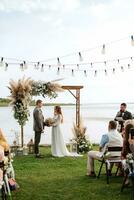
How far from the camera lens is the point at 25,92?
1459 centimetres

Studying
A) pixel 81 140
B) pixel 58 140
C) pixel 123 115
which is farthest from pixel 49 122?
pixel 123 115

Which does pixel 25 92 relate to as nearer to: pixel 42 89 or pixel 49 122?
pixel 42 89

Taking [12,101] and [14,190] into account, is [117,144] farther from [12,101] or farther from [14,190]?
[12,101]

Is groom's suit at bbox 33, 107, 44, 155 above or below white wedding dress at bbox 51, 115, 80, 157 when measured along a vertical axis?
above

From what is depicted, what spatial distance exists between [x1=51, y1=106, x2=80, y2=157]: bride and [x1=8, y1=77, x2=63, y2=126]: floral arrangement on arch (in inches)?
48.8

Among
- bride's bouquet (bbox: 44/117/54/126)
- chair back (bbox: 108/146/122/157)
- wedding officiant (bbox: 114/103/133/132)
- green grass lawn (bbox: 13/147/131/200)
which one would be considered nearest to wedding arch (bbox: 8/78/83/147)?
bride's bouquet (bbox: 44/117/54/126)

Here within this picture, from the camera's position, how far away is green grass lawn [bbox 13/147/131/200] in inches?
311

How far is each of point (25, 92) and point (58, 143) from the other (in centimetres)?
186

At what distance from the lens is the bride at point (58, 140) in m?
13.8

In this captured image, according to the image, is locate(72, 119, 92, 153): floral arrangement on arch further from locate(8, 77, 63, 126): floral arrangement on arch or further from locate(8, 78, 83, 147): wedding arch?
locate(8, 77, 63, 126): floral arrangement on arch

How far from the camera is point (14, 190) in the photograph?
8406 mm

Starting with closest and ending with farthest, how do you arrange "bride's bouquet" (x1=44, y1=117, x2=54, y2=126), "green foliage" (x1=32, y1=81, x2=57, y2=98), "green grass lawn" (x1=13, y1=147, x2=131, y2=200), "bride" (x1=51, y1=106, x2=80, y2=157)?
1. "green grass lawn" (x1=13, y1=147, x2=131, y2=200)
2. "bride" (x1=51, y1=106, x2=80, y2=157)
3. "bride's bouquet" (x1=44, y1=117, x2=54, y2=126)
4. "green foliage" (x1=32, y1=81, x2=57, y2=98)

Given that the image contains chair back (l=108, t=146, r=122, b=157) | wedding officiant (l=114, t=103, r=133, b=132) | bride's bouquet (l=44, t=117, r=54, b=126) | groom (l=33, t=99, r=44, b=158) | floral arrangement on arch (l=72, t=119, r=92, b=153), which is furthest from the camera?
floral arrangement on arch (l=72, t=119, r=92, b=153)

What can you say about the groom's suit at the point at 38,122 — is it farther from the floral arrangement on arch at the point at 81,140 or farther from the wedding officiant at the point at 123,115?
the wedding officiant at the point at 123,115
